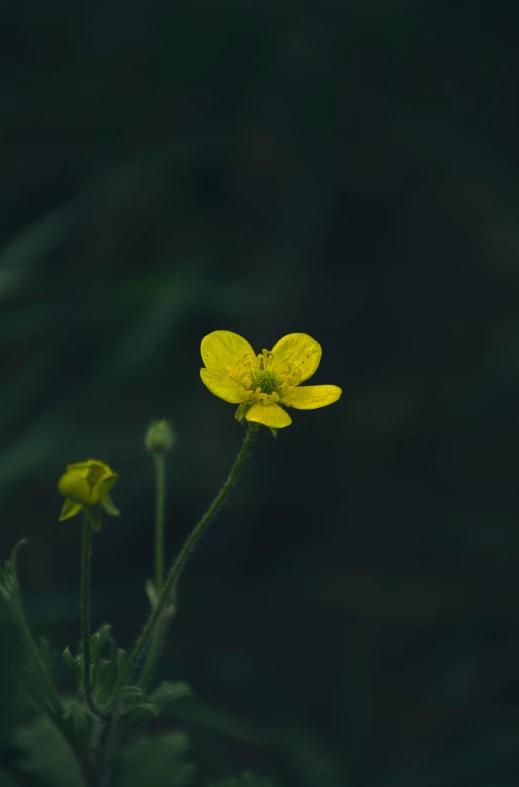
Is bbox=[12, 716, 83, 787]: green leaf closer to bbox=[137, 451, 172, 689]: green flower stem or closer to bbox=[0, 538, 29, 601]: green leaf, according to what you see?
bbox=[137, 451, 172, 689]: green flower stem

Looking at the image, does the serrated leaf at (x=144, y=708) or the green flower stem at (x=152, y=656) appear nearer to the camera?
the serrated leaf at (x=144, y=708)

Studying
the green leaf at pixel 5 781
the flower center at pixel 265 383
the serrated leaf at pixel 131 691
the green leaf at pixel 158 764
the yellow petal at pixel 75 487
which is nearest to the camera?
the yellow petal at pixel 75 487

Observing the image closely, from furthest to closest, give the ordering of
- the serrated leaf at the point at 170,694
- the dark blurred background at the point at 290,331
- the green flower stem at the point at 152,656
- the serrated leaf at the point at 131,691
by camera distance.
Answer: the dark blurred background at the point at 290,331, the green flower stem at the point at 152,656, the serrated leaf at the point at 170,694, the serrated leaf at the point at 131,691

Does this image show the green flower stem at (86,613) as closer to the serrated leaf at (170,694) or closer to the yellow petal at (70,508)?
the yellow petal at (70,508)

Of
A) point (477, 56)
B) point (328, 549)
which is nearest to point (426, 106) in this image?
point (477, 56)

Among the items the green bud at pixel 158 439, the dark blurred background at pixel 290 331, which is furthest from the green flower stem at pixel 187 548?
the dark blurred background at pixel 290 331

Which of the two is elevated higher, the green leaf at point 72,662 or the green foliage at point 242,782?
the green foliage at point 242,782

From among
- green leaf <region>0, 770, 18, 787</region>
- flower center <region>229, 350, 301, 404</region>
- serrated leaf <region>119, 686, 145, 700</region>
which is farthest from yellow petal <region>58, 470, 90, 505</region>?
green leaf <region>0, 770, 18, 787</region>

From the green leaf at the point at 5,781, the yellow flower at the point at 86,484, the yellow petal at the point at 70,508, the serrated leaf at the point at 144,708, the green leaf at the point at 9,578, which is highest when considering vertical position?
the yellow flower at the point at 86,484
